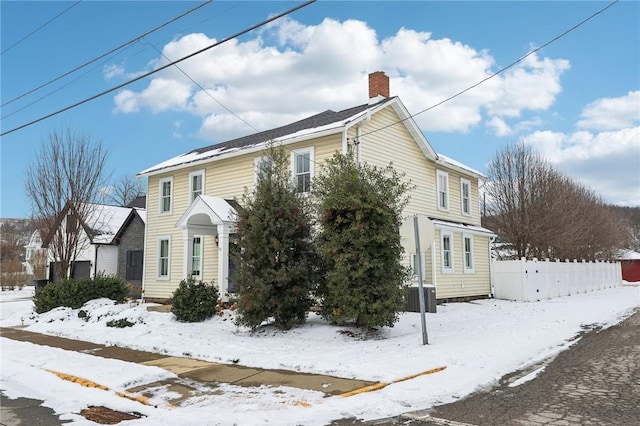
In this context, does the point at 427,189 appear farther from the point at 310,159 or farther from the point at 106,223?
the point at 106,223

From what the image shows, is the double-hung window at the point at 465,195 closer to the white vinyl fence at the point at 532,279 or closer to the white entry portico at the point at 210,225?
the white vinyl fence at the point at 532,279

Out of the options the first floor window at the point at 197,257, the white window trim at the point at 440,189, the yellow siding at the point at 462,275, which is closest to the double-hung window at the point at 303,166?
the first floor window at the point at 197,257

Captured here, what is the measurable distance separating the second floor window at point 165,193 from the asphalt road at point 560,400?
17471 mm

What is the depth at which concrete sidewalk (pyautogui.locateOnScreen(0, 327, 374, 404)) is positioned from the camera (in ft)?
22.5

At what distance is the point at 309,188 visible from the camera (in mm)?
16391

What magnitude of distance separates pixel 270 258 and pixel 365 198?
2.61 meters

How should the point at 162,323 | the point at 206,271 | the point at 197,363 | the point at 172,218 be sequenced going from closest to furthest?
the point at 197,363 < the point at 162,323 < the point at 206,271 < the point at 172,218

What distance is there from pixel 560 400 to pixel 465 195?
18132 mm

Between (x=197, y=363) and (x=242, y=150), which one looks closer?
(x=197, y=363)

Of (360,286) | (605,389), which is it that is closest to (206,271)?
(360,286)

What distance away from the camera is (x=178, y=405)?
609cm

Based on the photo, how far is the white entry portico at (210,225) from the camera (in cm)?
1564

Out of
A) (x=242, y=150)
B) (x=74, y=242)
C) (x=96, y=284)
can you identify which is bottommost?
(x=96, y=284)

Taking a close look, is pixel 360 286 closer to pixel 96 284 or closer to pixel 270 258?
pixel 270 258
